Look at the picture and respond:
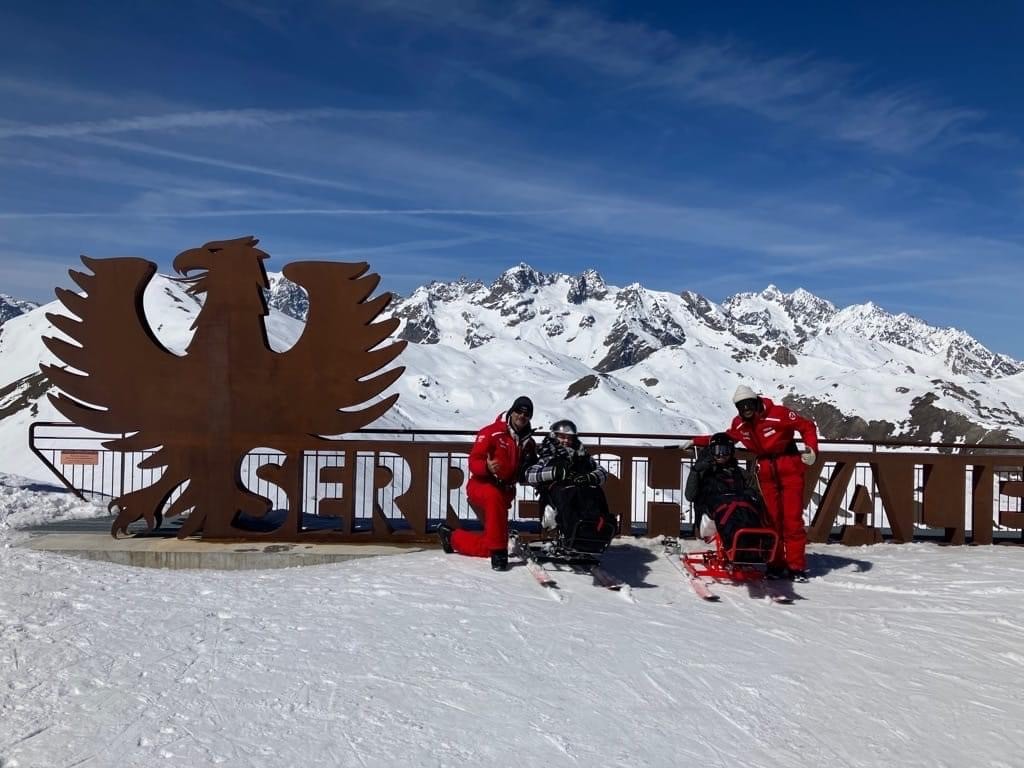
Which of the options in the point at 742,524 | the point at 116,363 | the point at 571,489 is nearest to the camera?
the point at 742,524

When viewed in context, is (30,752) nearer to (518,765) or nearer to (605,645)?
(518,765)

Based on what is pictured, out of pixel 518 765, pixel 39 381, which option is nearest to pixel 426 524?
pixel 518 765

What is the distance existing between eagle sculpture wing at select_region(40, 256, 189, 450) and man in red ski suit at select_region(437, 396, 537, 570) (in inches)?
159

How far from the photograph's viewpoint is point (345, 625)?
6.08m

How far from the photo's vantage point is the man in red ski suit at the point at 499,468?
8.20 m

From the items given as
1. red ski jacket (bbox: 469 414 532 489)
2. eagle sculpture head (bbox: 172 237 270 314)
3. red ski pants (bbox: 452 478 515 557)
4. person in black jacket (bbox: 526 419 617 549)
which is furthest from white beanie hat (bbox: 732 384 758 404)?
eagle sculpture head (bbox: 172 237 270 314)

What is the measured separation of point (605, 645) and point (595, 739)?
5.00 feet

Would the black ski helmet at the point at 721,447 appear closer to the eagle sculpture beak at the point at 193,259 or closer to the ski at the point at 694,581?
the ski at the point at 694,581

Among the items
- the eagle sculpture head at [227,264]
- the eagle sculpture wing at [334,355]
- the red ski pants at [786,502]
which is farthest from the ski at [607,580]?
the eagle sculpture head at [227,264]

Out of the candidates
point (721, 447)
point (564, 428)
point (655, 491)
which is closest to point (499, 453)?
point (564, 428)

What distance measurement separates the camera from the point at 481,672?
5336mm

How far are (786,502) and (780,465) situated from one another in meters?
0.38

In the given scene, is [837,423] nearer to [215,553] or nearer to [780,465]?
[780,465]

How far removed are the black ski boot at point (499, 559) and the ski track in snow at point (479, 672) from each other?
124mm
